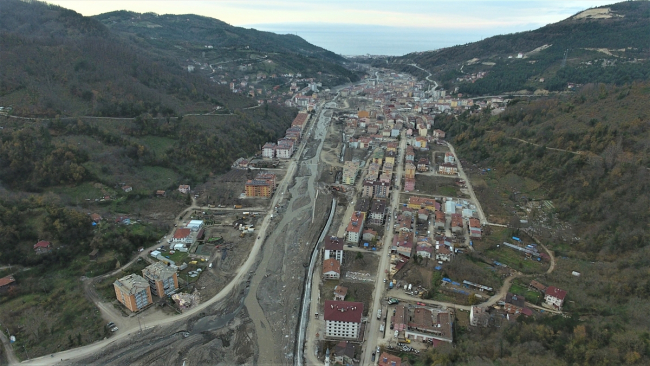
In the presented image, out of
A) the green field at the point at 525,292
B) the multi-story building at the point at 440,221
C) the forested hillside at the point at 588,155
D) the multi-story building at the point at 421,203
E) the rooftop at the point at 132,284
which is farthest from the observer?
the multi-story building at the point at 421,203

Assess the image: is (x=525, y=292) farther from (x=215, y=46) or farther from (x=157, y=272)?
(x=215, y=46)

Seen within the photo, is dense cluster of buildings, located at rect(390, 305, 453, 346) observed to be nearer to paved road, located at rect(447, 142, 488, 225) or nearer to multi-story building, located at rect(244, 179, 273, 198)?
paved road, located at rect(447, 142, 488, 225)

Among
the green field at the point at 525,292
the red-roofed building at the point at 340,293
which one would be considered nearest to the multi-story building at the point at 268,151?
the red-roofed building at the point at 340,293

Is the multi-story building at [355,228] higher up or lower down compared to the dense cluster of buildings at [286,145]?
lower down

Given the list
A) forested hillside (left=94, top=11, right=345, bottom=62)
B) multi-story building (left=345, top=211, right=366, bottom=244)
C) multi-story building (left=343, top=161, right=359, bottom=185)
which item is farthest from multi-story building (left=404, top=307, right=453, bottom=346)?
forested hillside (left=94, top=11, right=345, bottom=62)

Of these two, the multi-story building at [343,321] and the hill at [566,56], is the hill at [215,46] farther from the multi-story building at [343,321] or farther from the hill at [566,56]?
the multi-story building at [343,321]

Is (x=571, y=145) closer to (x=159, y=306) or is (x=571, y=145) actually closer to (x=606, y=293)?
(x=606, y=293)

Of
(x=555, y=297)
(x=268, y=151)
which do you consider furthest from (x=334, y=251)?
(x=268, y=151)
